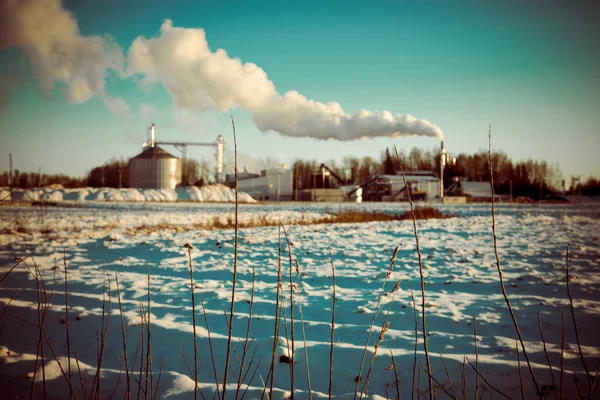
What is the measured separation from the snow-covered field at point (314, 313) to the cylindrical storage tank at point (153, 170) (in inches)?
1456

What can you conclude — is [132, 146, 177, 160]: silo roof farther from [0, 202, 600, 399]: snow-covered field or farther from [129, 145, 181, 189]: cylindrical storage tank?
[0, 202, 600, 399]: snow-covered field

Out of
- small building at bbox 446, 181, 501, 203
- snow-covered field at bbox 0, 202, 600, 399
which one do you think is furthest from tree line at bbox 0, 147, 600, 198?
snow-covered field at bbox 0, 202, 600, 399

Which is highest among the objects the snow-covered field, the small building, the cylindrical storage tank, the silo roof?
the silo roof

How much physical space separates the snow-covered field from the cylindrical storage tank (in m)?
37.0

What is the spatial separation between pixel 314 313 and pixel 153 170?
142 feet

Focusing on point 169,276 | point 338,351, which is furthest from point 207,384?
point 169,276

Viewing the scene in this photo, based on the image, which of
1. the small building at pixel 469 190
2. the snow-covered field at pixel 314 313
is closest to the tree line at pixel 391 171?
the small building at pixel 469 190

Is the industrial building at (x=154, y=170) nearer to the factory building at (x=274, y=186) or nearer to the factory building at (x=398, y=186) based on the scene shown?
the factory building at (x=274, y=186)

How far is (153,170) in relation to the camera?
43500 millimetres

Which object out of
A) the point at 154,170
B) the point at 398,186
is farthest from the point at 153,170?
the point at 398,186

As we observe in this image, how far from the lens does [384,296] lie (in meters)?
4.45

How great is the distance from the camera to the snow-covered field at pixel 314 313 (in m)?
2.79

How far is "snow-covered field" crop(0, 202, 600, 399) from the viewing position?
2795mm

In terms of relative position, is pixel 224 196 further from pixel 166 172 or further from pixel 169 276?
pixel 169 276
